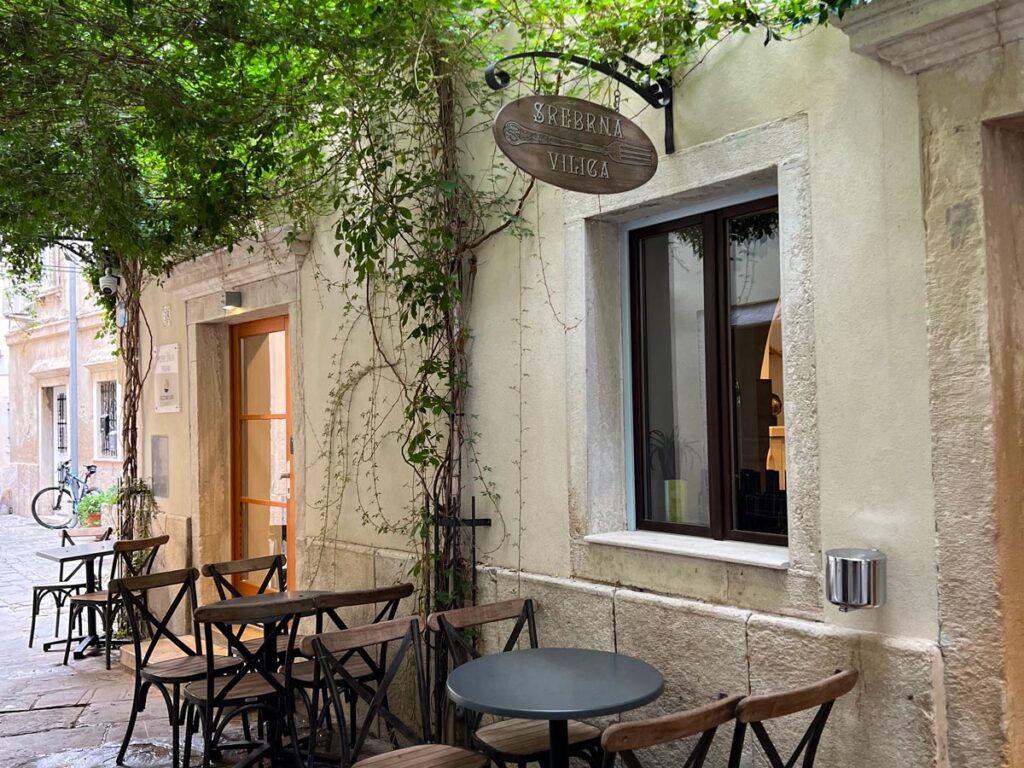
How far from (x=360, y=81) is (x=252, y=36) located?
50 cm

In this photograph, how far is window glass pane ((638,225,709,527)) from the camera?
3564 millimetres

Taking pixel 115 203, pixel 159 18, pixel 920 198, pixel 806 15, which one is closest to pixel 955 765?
pixel 920 198

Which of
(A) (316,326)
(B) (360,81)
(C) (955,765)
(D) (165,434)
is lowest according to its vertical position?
(C) (955,765)

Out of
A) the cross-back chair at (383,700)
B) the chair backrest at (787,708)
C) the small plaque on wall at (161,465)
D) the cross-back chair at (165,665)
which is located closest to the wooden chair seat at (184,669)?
the cross-back chair at (165,665)

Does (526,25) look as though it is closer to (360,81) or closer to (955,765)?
(360,81)

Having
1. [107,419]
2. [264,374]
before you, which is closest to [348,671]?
[264,374]

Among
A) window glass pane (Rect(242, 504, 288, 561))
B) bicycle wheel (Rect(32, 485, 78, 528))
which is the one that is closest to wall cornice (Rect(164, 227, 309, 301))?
window glass pane (Rect(242, 504, 288, 561))

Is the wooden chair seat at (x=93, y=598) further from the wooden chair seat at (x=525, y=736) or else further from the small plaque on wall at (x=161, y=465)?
the wooden chair seat at (x=525, y=736)

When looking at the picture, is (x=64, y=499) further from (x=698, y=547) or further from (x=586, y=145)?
(x=586, y=145)

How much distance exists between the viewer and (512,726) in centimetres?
338

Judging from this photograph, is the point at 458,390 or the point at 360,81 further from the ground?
the point at 360,81

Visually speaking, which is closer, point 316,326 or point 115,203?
point 115,203

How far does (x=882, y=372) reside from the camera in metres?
2.76

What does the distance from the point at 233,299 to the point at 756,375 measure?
13.3 feet
